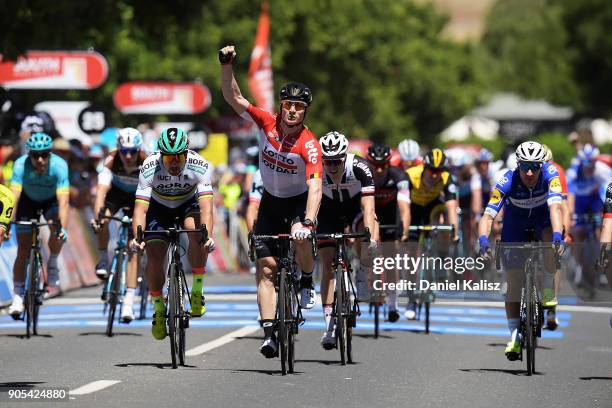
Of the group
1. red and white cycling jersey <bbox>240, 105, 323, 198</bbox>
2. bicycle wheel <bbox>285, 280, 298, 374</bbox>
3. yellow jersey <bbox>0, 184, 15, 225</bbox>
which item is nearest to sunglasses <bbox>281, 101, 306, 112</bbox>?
red and white cycling jersey <bbox>240, 105, 323, 198</bbox>

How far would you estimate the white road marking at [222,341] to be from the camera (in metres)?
15.2

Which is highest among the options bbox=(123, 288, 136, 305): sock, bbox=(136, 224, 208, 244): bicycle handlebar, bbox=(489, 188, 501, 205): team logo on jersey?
bbox=(489, 188, 501, 205): team logo on jersey

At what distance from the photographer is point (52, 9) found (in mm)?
25547

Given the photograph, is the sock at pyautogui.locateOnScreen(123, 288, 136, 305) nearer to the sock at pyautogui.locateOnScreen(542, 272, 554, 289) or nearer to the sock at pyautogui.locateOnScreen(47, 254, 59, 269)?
the sock at pyautogui.locateOnScreen(47, 254, 59, 269)

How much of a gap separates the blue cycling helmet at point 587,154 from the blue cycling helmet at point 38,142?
9.29 meters

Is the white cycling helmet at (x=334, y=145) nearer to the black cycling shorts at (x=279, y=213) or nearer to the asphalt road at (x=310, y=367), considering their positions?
the black cycling shorts at (x=279, y=213)

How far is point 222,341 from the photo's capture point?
1630 centimetres

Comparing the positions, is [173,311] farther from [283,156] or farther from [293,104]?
[293,104]

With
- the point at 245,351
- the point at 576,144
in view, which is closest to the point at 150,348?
the point at 245,351

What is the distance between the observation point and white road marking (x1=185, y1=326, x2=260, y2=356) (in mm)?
15250

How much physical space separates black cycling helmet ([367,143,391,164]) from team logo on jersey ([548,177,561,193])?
319 cm

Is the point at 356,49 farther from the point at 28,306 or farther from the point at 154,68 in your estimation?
the point at 28,306

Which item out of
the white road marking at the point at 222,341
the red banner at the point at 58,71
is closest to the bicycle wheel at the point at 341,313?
the white road marking at the point at 222,341

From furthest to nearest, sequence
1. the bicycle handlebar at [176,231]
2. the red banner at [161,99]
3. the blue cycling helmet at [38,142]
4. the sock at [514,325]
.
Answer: the red banner at [161,99] < the blue cycling helmet at [38,142] < the sock at [514,325] < the bicycle handlebar at [176,231]
